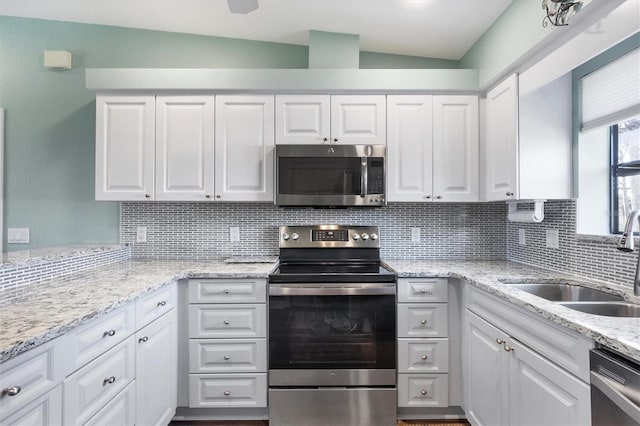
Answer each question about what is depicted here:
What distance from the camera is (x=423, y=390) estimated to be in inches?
78.2

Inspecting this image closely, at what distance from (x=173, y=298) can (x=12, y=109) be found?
2.05m

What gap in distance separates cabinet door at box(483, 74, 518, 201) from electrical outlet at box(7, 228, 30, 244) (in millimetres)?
3366

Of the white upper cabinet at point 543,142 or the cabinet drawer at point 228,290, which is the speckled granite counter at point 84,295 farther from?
the white upper cabinet at point 543,142

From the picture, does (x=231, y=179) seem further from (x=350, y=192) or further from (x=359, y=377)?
(x=359, y=377)

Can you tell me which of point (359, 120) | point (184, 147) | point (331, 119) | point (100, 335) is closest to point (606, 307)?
point (359, 120)

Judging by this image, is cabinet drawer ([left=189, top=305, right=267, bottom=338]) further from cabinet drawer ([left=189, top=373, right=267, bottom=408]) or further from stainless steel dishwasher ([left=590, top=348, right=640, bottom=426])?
stainless steel dishwasher ([left=590, top=348, right=640, bottom=426])

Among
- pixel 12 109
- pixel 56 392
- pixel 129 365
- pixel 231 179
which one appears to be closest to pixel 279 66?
pixel 231 179

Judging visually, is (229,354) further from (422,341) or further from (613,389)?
(613,389)

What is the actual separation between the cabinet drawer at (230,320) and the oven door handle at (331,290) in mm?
152

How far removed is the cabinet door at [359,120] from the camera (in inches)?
88.8

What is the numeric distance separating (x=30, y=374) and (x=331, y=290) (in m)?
1.33

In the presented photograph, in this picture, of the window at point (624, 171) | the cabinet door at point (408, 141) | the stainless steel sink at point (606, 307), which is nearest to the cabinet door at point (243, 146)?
the cabinet door at point (408, 141)

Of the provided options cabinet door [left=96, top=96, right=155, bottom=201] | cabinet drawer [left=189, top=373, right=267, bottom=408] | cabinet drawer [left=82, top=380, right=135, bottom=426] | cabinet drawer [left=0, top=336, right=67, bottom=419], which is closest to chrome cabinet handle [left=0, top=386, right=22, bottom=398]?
cabinet drawer [left=0, top=336, right=67, bottom=419]

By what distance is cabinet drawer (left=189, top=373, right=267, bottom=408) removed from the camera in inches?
76.9
